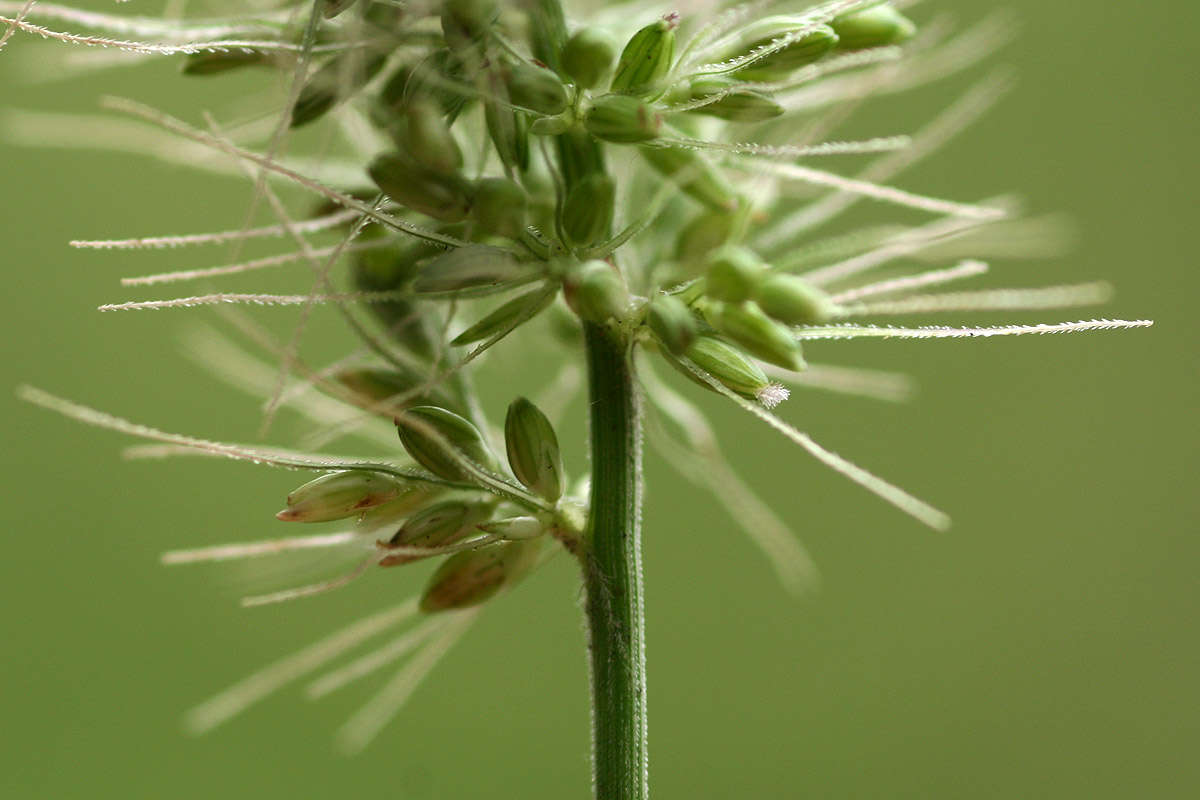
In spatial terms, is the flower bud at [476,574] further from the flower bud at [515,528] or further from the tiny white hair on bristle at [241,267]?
the tiny white hair on bristle at [241,267]

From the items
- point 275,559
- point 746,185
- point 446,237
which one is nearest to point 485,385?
point 275,559

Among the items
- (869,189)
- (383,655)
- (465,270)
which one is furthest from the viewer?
(383,655)

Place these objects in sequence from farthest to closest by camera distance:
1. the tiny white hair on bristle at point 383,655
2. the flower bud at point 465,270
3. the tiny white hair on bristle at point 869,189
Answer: the tiny white hair on bristle at point 383,655
the tiny white hair on bristle at point 869,189
the flower bud at point 465,270

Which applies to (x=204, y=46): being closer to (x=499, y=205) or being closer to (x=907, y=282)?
(x=499, y=205)

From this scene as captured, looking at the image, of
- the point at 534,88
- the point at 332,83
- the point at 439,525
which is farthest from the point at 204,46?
the point at 439,525

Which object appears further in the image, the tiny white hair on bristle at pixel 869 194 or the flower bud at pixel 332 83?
the tiny white hair on bristle at pixel 869 194

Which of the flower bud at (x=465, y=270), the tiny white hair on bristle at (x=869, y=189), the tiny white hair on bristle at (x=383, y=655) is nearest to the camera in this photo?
the flower bud at (x=465, y=270)

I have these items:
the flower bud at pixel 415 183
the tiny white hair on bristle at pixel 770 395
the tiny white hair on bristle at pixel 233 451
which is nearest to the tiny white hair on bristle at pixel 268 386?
the tiny white hair on bristle at pixel 233 451
